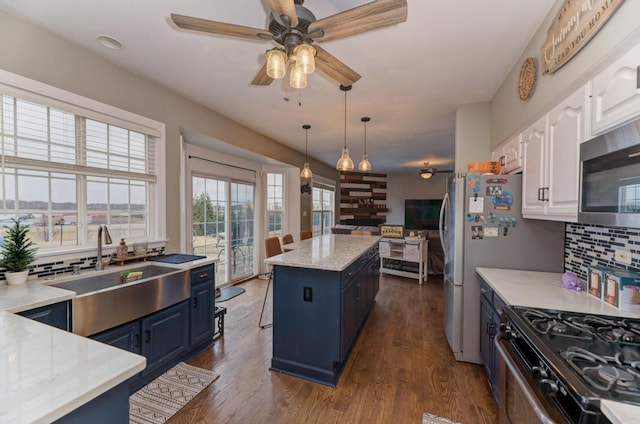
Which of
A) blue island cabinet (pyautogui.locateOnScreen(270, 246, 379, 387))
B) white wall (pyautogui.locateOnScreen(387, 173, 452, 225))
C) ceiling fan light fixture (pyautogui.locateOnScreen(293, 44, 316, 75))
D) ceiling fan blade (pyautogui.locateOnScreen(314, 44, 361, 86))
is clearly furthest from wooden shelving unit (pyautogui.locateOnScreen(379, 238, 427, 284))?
ceiling fan light fixture (pyautogui.locateOnScreen(293, 44, 316, 75))

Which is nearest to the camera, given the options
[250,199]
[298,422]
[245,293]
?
[298,422]

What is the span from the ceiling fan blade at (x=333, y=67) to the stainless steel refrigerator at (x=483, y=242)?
→ 1414 mm

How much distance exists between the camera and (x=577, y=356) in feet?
3.46

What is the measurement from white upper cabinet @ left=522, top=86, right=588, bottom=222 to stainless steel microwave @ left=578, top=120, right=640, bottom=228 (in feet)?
0.43

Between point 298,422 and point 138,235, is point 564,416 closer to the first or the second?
point 298,422

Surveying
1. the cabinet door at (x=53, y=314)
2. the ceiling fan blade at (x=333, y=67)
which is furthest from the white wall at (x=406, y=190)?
the cabinet door at (x=53, y=314)

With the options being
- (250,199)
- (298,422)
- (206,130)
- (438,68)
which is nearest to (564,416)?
(298,422)

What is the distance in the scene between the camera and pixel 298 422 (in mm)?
1800

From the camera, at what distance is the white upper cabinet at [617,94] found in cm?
109

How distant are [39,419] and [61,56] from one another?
2.57 m

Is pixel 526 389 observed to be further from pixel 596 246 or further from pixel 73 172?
pixel 73 172

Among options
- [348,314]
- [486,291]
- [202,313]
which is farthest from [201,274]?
[486,291]

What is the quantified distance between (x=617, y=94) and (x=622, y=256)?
40.0 inches

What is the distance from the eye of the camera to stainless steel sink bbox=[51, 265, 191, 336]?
177 centimetres
